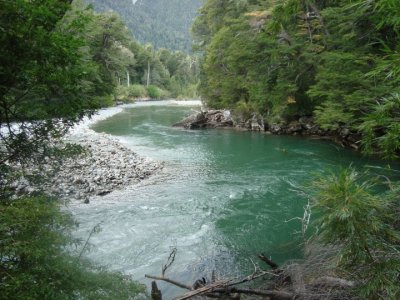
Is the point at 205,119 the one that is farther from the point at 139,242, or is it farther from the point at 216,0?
the point at 139,242

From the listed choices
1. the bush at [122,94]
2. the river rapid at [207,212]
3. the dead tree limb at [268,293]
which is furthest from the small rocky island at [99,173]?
the bush at [122,94]

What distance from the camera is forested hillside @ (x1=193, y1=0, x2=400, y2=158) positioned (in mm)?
8039

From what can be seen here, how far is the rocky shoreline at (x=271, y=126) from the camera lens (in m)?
16.7

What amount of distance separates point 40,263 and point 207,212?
6043 millimetres

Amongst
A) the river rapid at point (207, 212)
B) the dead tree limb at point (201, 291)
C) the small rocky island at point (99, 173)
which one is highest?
the dead tree limb at point (201, 291)

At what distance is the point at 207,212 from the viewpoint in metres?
8.70

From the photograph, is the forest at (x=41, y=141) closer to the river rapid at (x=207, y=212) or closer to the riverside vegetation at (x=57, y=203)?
the riverside vegetation at (x=57, y=203)

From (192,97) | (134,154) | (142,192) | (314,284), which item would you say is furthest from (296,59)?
(192,97)

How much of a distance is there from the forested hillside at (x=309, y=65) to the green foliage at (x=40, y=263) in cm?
307

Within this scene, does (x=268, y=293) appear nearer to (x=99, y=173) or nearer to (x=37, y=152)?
(x=37, y=152)

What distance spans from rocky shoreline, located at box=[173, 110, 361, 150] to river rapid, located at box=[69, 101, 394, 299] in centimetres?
92

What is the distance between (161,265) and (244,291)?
96.1 inches

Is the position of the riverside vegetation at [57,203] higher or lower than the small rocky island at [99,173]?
higher

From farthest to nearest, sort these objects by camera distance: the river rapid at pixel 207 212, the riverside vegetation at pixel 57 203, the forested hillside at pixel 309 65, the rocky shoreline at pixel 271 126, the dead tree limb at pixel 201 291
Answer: the rocky shoreline at pixel 271 126 → the forested hillside at pixel 309 65 → the river rapid at pixel 207 212 → the dead tree limb at pixel 201 291 → the riverside vegetation at pixel 57 203
